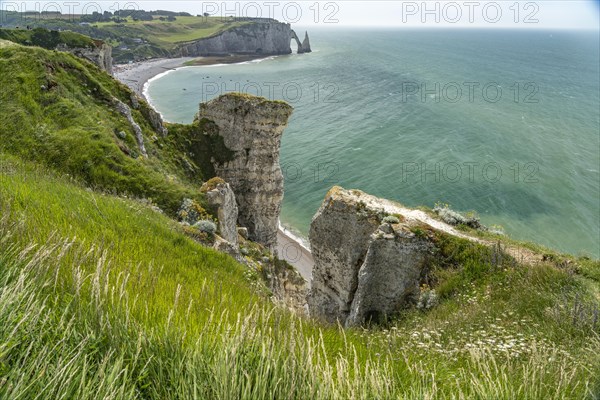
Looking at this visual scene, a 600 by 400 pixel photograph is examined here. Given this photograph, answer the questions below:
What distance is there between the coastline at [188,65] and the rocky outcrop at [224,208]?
15437mm

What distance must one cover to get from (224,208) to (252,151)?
1348 cm

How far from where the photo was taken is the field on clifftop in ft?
13.3

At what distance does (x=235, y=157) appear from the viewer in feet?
129

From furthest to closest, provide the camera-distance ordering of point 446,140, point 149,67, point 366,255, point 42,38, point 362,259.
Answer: point 149,67 → point 446,140 → point 42,38 → point 362,259 → point 366,255

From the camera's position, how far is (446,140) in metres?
82.8

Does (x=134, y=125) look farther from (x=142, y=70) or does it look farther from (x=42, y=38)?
(x=142, y=70)

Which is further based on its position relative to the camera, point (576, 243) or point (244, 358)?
point (576, 243)

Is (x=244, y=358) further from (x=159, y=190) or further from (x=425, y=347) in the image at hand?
(x=159, y=190)

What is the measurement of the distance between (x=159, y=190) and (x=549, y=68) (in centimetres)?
20115

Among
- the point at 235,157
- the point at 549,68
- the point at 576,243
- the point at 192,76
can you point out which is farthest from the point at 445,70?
the point at 235,157

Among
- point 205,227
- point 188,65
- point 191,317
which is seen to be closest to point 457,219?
point 205,227

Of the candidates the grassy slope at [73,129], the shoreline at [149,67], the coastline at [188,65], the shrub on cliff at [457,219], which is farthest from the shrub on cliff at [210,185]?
the shoreline at [149,67]

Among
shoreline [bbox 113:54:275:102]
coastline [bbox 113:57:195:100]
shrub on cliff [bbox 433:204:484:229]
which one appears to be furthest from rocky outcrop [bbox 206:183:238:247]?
coastline [bbox 113:57:195:100]

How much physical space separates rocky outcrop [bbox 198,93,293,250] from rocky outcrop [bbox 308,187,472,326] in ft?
54.3
